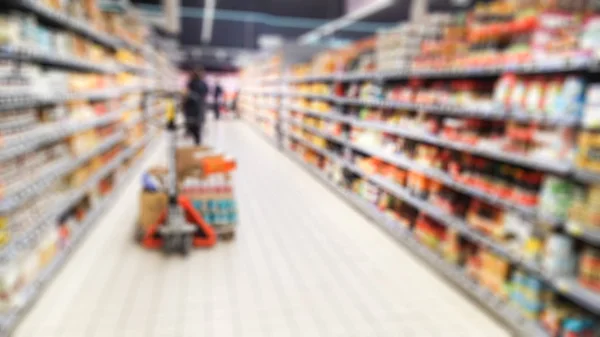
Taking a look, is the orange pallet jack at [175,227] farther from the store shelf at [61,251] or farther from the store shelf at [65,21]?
the store shelf at [65,21]

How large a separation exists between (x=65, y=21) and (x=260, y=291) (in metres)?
3.02

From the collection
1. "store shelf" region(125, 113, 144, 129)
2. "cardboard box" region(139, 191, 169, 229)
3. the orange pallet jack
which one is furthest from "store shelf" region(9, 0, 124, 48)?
"cardboard box" region(139, 191, 169, 229)

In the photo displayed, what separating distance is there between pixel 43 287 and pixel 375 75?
4.07 meters

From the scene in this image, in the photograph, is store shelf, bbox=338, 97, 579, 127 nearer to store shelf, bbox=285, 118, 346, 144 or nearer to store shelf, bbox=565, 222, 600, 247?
store shelf, bbox=565, 222, 600, 247

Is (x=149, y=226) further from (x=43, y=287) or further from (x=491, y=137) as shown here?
(x=491, y=137)

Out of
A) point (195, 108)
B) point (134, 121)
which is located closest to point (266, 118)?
point (195, 108)

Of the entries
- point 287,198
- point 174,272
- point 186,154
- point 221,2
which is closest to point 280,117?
point 221,2

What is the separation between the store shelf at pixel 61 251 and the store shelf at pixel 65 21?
1605mm

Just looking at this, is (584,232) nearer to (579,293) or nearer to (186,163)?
(579,293)

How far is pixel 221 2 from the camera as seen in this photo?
13.5 metres

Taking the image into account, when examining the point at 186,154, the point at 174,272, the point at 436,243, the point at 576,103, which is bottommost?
the point at 174,272

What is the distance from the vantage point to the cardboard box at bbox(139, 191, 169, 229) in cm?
413

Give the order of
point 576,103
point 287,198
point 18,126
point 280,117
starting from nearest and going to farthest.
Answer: point 576,103 < point 18,126 < point 287,198 < point 280,117

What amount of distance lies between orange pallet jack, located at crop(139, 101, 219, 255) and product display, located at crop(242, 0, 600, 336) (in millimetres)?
2076
